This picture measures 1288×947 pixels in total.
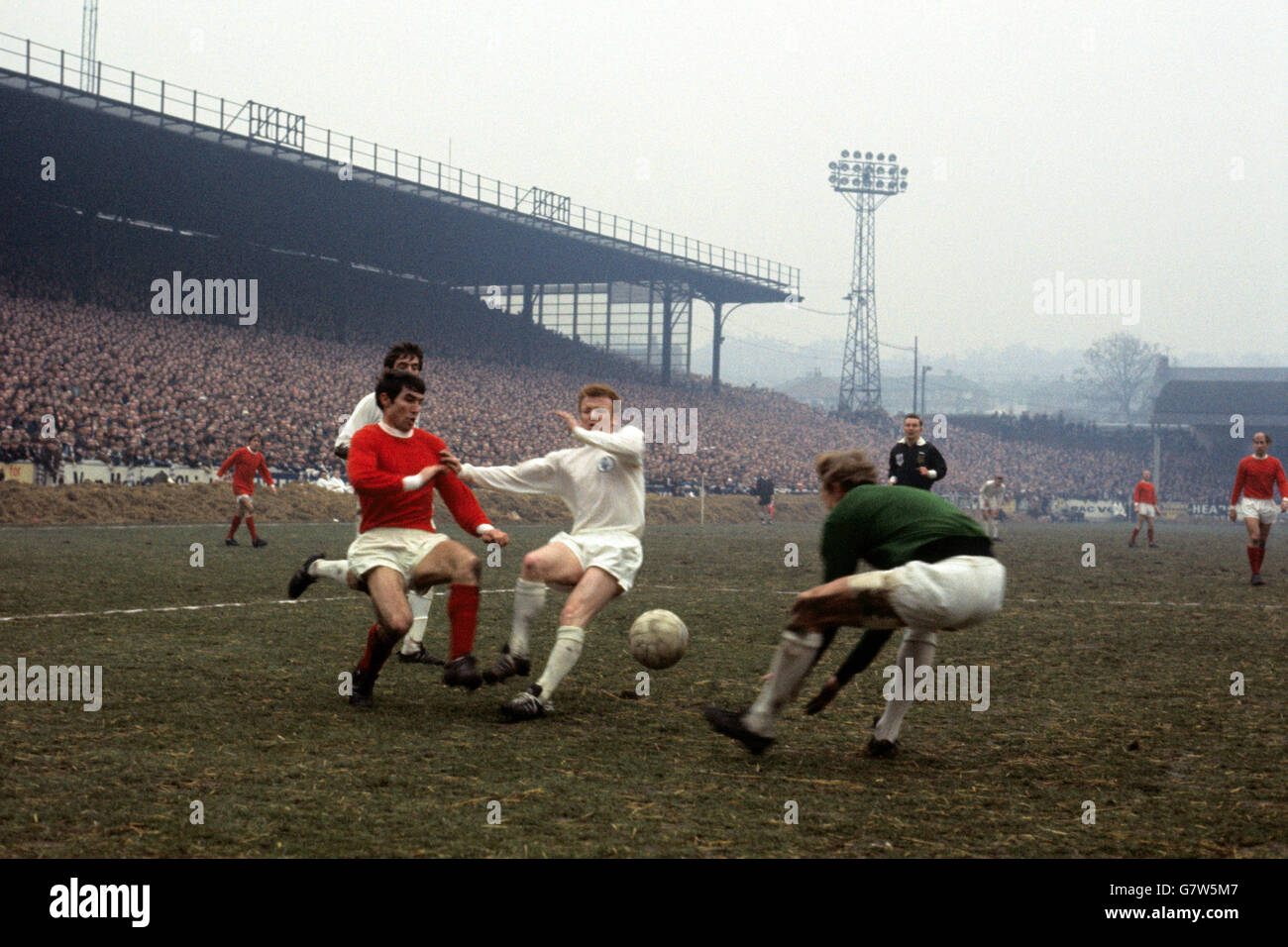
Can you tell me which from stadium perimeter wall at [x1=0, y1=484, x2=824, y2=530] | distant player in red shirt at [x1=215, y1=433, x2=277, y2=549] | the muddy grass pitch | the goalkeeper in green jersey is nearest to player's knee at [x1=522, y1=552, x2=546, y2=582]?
the muddy grass pitch

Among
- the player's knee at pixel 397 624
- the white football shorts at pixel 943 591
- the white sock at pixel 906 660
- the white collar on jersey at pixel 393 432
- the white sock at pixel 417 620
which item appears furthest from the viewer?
the white sock at pixel 417 620

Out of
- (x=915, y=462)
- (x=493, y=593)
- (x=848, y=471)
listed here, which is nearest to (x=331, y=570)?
(x=848, y=471)

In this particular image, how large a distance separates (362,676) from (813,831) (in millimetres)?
3471

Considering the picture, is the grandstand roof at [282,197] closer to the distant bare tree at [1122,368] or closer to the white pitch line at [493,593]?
the white pitch line at [493,593]

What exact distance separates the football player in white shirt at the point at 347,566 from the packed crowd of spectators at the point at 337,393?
74.6ft

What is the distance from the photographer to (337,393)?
42562 millimetres

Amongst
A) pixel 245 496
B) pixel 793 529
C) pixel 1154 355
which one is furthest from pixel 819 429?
pixel 1154 355

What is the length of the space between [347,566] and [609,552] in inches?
59.9

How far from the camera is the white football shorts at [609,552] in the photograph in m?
7.32

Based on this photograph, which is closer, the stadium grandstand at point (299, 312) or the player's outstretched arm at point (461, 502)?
the player's outstretched arm at point (461, 502)

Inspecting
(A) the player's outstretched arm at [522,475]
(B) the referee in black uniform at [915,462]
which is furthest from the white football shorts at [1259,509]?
(A) the player's outstretched arm at [522,475]
